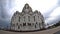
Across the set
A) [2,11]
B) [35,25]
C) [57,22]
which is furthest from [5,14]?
[57,22]

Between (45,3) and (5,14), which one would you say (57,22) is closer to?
(45,3)

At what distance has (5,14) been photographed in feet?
22.1

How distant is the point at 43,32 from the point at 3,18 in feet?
4.04

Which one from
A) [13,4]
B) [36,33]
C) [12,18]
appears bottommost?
[36,33]

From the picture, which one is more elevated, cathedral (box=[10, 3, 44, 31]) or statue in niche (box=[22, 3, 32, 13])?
statue in niche (box=[22, 3, 32, 13])

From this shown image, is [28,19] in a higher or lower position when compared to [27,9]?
lower

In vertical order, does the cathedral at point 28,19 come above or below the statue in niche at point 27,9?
below

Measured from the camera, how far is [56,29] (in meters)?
6.67

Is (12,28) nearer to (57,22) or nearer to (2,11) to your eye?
(2,11)

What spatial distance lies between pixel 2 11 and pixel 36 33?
3.88ft

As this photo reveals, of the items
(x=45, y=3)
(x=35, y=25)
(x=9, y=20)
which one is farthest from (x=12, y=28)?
(x=45, y=3)

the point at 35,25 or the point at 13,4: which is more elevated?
the point at 13,4

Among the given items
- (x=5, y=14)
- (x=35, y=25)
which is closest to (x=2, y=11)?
(x=5, y=14)

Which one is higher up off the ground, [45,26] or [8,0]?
[8,0]
